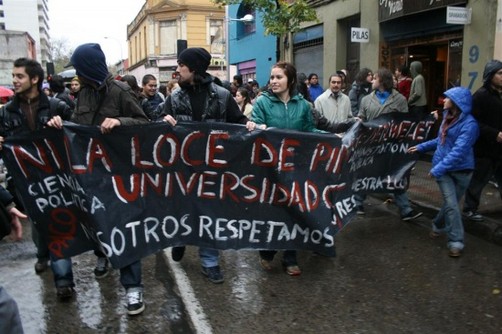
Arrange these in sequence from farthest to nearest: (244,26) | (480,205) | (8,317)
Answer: (244,26), (480,205), (8,317)

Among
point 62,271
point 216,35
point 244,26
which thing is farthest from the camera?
point 216,35

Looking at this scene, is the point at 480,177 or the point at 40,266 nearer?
the point at 40,266

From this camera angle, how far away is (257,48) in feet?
73.4

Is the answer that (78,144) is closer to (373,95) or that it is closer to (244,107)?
(373,95)

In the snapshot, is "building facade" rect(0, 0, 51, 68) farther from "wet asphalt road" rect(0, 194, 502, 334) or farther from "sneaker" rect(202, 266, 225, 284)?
"sneaker" rect(202, 266, 225, 284)

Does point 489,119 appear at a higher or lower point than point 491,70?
lower

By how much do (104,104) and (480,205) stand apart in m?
4.93

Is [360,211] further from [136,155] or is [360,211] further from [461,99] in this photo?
[136,155]

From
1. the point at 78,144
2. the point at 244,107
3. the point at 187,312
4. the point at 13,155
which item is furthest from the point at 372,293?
the point at 244,107

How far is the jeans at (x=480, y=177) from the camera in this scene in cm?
551

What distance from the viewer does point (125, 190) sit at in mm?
3592

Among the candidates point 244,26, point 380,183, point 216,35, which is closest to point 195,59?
point 380,183

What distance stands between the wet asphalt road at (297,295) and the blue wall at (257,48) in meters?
15.3

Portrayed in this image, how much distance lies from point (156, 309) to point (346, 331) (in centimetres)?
138
